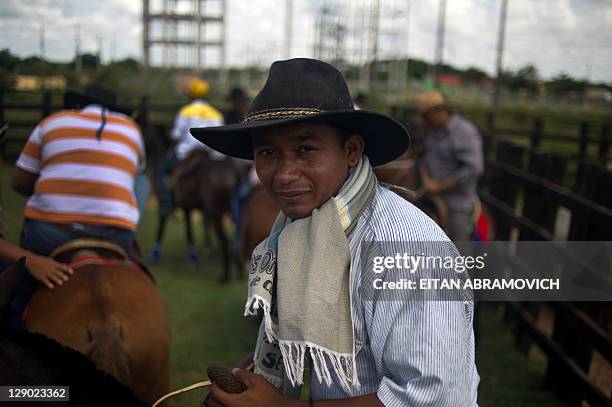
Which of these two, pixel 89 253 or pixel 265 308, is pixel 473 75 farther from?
pixel 265 308

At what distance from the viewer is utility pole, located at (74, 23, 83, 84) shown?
4.33 meters

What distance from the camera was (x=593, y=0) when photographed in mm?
3746

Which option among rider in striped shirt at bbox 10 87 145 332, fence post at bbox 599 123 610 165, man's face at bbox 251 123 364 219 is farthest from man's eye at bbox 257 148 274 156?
fence post at bbox 599 123 610 165

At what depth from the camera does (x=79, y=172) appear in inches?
120

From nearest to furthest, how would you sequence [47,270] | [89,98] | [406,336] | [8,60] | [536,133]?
1. [406,336]
2. [47,270]
3. [8,60]
4. [89,98]
5. [536,133]

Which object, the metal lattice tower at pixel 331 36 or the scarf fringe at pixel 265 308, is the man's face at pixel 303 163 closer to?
the scarf fringe at pixel 265 308

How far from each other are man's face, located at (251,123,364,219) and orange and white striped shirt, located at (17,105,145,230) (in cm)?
182

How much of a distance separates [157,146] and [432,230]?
27.1 ft

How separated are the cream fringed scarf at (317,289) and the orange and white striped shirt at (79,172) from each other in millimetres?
1844

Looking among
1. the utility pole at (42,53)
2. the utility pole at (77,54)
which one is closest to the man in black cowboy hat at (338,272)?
the utility pole at (42,53)

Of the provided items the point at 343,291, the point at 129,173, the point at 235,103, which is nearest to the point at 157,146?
the point at 235,103

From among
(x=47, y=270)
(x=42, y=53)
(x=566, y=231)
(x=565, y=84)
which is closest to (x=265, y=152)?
(x=47, y=270)

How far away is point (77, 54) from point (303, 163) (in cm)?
391

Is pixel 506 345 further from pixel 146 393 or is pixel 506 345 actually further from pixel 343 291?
pixel 343 291
